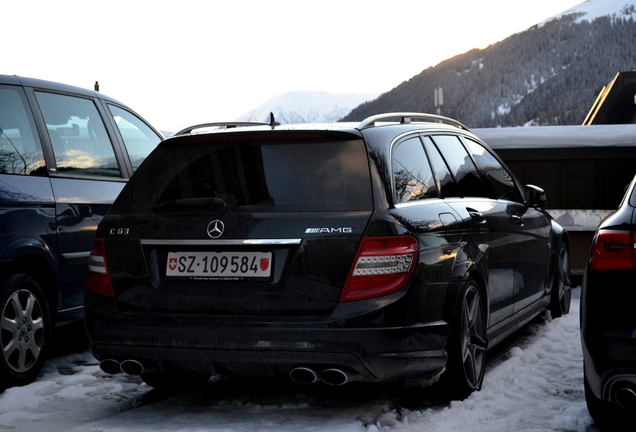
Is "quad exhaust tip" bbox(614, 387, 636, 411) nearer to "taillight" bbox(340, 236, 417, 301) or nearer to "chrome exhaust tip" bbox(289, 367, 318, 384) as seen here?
"taillight" bbox(340, 236, 417, 301)

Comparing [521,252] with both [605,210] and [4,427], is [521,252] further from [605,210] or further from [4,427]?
[605,210]

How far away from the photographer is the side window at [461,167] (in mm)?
6043

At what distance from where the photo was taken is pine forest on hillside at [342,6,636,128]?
12219 centimetres

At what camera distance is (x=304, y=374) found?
4637mm

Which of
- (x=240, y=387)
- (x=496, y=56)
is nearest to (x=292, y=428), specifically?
(x=240, y=387)

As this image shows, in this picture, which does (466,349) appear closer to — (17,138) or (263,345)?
(263,345)

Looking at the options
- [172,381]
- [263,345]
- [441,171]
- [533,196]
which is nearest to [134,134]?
[172,381]

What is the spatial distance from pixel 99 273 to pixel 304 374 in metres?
1.28

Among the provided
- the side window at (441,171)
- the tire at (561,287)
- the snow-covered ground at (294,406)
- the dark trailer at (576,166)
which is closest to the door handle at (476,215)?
the side window at (441,171)

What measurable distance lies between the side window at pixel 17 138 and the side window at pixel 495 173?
2941 mm

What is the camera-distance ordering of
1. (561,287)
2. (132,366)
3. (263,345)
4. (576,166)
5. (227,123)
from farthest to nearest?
1. (576,166)
2. (561,287)
3. (227,123)
4. (132,366)
5. (263,345)

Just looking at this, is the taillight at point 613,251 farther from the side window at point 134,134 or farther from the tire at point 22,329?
the side window at point 134,134

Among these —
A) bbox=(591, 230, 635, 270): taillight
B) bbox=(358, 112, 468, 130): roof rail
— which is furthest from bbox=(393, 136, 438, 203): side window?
bbox=(591, 230, 635, 270): taillight

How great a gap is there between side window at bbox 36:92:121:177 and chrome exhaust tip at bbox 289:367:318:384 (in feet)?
9.35
